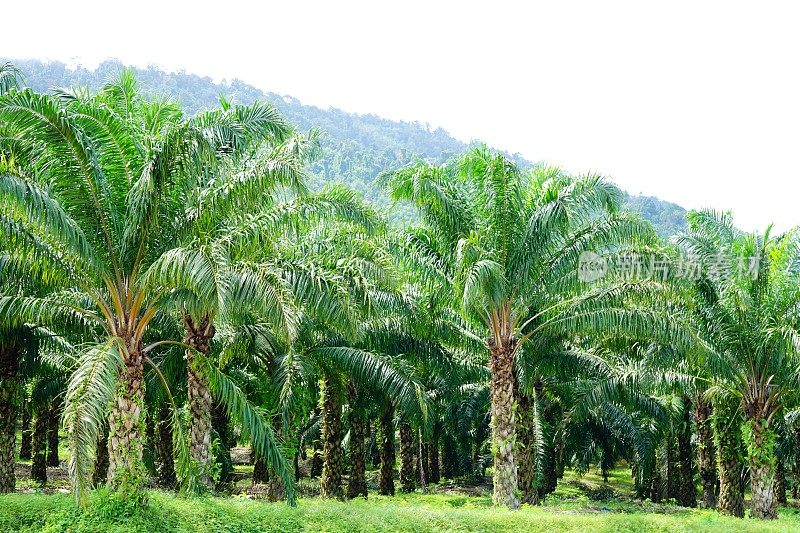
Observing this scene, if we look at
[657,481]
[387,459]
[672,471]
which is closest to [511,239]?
[387,459]

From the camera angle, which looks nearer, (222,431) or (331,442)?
(331,442)

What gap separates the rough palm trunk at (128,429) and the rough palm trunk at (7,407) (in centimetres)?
492

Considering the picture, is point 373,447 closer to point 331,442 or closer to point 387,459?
point 387,459

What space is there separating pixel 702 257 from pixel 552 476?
49.3 feet

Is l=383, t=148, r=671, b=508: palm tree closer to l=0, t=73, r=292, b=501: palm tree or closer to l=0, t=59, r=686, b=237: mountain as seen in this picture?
l=0, t=73, r=292, b=501: palm tree

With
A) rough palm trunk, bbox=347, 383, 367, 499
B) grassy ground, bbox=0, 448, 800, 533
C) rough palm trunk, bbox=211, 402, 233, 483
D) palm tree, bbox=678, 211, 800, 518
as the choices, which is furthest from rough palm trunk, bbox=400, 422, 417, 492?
grassy ground, bbox=0, 448, 800, 533

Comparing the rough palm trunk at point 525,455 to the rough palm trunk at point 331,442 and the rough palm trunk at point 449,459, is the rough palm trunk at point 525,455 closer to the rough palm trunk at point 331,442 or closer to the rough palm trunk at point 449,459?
the rough palm trunk at point 331,442

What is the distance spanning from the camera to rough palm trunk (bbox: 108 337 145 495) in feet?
39.6

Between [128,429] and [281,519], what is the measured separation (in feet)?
9.48

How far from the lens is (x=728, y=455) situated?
20547 mm

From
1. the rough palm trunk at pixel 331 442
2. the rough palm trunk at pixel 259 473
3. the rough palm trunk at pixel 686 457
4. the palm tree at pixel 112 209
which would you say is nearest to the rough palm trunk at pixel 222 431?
the rough palm trunk at pixel 259 473

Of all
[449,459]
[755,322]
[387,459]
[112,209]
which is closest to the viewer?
[112,209]

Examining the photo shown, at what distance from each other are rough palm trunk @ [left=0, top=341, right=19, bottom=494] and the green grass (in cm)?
296

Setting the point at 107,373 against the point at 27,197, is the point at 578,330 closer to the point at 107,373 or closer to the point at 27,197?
the point at 107,373
